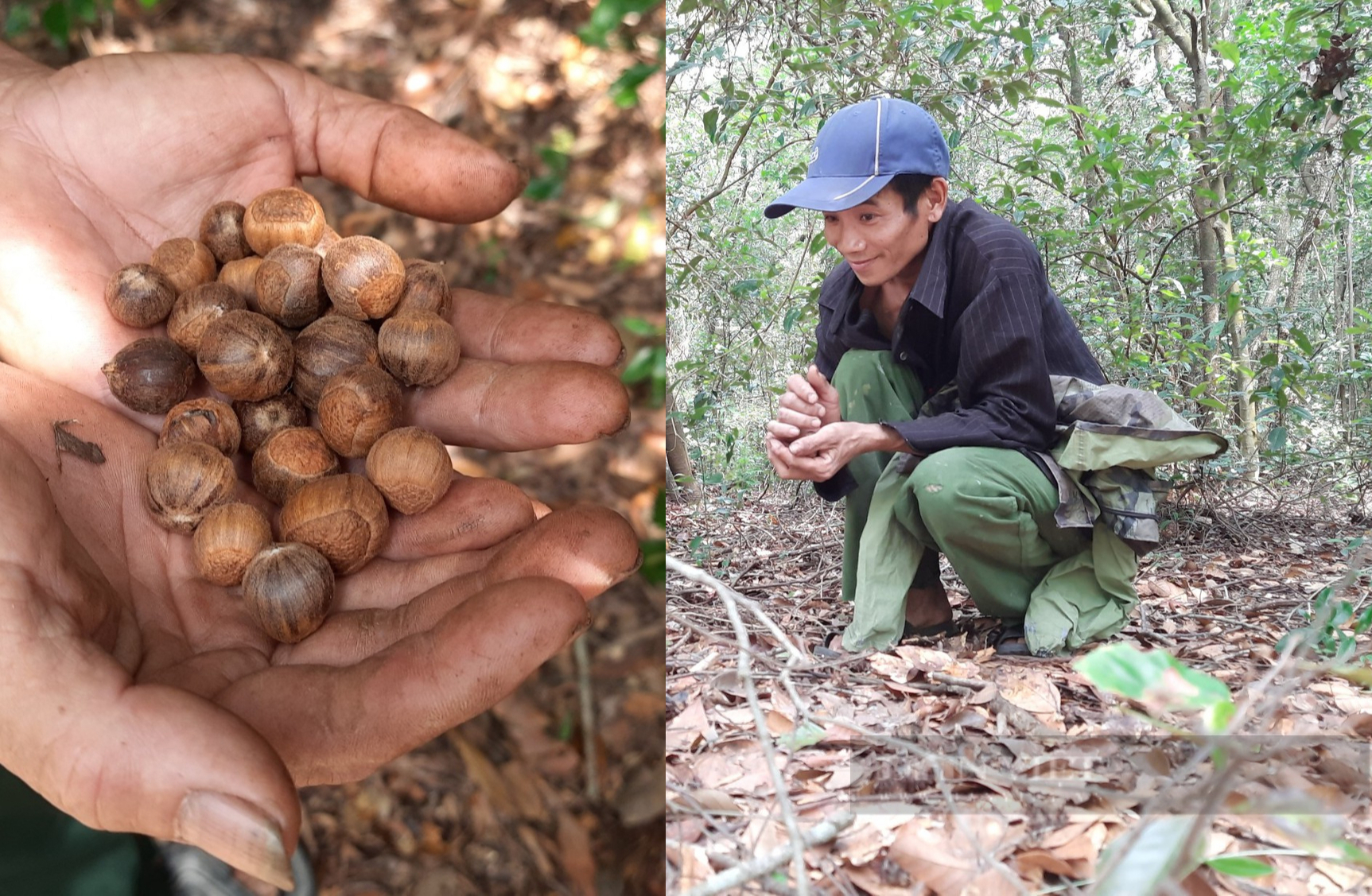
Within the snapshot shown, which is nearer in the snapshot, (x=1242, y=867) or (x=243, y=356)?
(x=1242, y=867)

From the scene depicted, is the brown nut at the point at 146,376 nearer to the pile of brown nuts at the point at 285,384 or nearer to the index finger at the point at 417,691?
the pile of brown nuts at the point at 285,384

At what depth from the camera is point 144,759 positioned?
1.73 ft

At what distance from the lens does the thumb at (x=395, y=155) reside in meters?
1.11

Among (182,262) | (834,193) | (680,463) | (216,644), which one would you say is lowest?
(680,463)

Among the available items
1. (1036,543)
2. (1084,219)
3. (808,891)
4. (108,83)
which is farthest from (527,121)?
(808,891)

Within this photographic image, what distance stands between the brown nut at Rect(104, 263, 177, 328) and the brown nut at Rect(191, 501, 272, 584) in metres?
0.29

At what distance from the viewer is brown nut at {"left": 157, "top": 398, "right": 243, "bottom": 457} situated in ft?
3.26

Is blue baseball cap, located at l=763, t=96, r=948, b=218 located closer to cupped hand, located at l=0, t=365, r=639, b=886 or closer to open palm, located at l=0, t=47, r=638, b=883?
open palm, located at l=0, t=47, r=638, b=883

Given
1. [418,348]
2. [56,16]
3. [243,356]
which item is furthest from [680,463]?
[56,16]

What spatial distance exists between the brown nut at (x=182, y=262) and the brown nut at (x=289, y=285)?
0.07 metres

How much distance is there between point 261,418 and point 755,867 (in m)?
0.70

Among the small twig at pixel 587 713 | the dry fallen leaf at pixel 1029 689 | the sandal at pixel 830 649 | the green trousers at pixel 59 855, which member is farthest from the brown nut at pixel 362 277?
the dry fallen leaf at pixel 1029 689

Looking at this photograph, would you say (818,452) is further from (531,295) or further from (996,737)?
(531,295)

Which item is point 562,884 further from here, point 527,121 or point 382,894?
point 527,121
